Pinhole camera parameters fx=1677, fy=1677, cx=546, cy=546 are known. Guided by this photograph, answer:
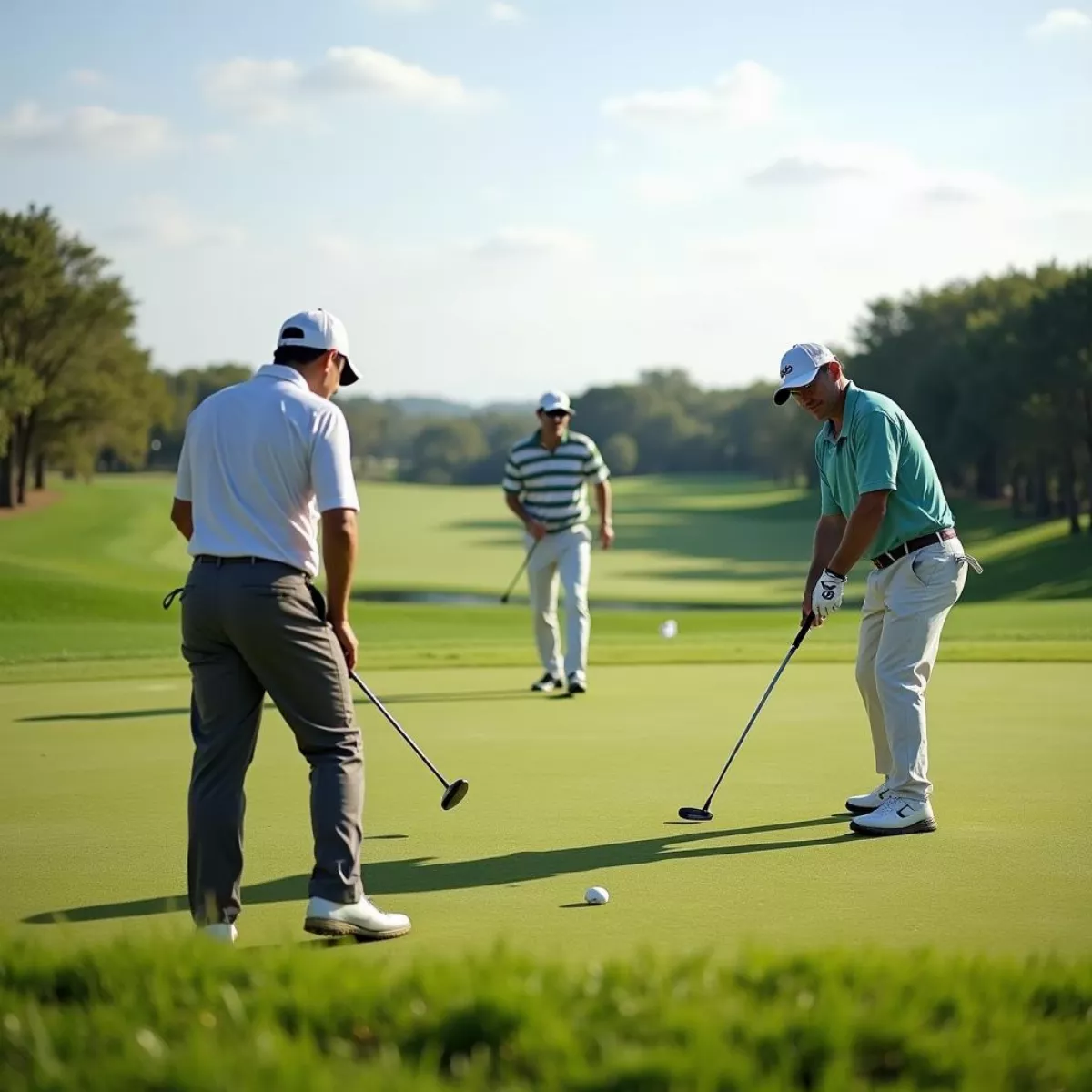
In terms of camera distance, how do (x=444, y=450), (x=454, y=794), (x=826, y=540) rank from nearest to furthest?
(x=454, y=794), (x=826, y=540), (x=444, y=450)

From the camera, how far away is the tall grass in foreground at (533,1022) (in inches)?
124

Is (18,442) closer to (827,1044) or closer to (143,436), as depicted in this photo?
(143,436)

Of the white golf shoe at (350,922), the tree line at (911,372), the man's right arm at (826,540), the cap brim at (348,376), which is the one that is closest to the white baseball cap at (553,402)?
the man's right arm at (826,540)

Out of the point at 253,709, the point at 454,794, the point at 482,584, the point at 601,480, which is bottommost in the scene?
the point at 482,584

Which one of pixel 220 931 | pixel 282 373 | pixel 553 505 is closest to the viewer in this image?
pixel 220 931

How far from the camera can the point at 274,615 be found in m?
5.16

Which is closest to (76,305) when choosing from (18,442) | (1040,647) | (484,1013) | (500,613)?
(18,442)

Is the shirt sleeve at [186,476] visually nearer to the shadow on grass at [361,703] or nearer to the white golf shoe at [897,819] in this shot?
the white golf shoe at [897,819]

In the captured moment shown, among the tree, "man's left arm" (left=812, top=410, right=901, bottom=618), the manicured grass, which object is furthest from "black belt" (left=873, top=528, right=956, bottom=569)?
the tree

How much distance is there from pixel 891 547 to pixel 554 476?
597 cm

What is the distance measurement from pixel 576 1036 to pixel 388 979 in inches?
21.8

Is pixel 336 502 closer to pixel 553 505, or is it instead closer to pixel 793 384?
pixel 793 384

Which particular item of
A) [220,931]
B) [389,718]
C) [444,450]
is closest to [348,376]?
[389,718]

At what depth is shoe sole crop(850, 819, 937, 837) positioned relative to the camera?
6.72 m
